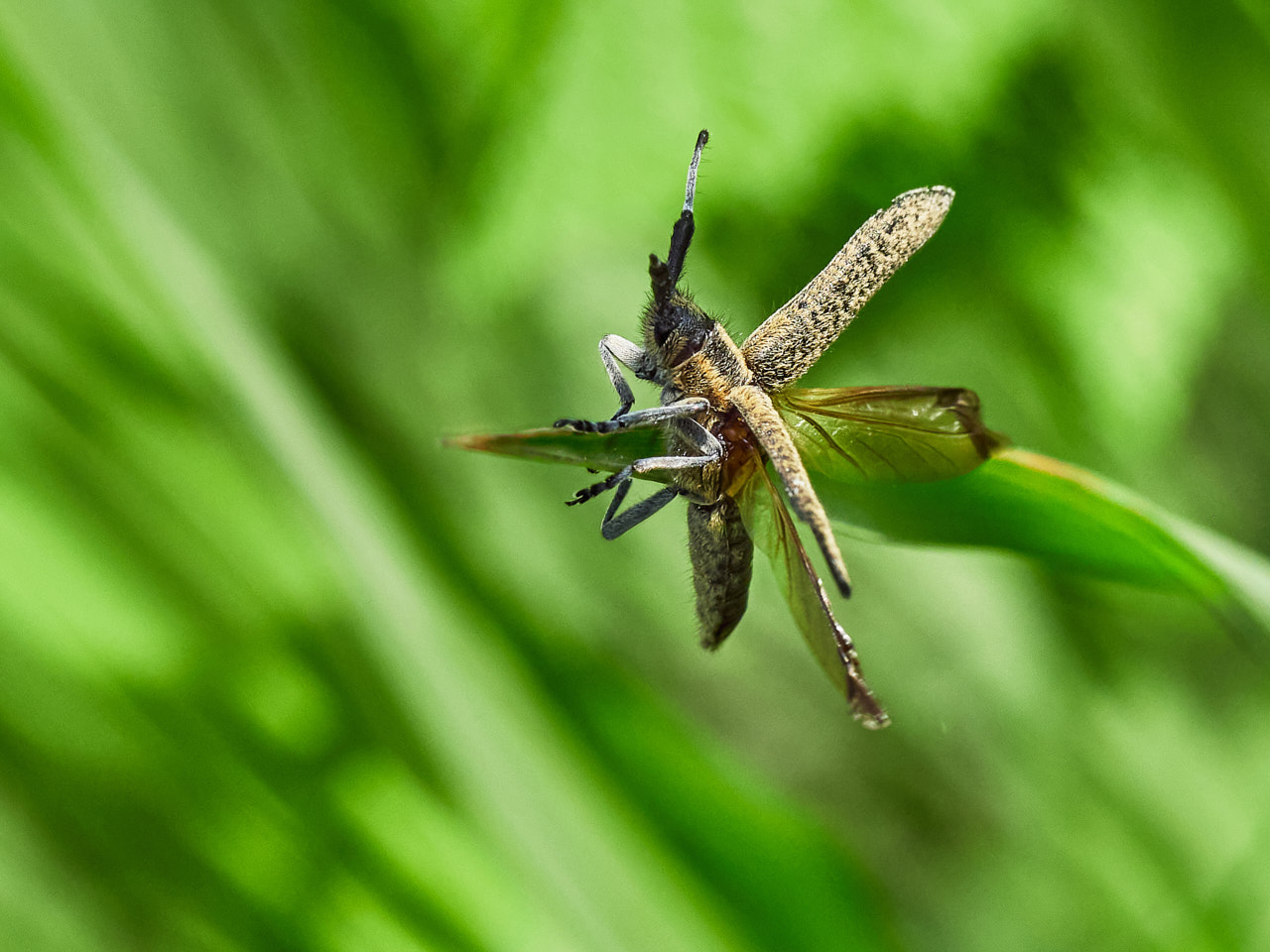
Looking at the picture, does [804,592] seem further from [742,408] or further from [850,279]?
[850,279]

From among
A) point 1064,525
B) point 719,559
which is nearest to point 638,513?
point 719,559

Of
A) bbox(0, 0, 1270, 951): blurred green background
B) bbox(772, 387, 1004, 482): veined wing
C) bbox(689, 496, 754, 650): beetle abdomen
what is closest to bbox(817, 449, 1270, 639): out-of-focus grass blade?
bbox(772, 387, 1004, 482): veined wing

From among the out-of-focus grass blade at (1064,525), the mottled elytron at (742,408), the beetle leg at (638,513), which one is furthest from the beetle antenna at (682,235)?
the out-of-focus grass blade at (1064,525)

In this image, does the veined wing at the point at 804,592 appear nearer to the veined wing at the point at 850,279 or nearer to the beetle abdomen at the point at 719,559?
the beetle abdomen at the point at 719,559

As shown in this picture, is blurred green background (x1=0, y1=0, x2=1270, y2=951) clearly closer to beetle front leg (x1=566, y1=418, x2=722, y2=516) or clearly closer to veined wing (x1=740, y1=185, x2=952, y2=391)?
beetle front leg (x1=566, y1=418, x2=722, y2=516)

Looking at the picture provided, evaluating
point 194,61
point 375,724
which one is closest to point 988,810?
point 375,724
